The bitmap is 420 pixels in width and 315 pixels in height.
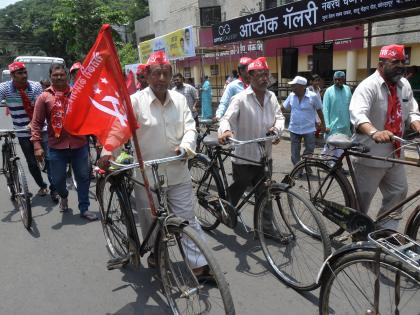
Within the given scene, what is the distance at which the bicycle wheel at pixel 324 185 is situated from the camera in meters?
3.53

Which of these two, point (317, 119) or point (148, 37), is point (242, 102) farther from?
point (148, 37)

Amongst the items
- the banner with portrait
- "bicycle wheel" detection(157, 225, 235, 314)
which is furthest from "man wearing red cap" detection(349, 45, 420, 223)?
the banner with portrait

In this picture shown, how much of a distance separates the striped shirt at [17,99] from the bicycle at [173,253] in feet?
9.72

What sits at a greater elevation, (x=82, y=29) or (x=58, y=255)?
(x=82, y=29)

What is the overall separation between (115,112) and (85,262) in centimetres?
193

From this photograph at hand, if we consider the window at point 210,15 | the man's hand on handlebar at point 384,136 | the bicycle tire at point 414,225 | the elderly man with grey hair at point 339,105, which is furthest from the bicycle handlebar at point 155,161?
the window at point 210,15

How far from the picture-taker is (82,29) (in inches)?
1133

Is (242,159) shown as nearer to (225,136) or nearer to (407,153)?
(225,136)

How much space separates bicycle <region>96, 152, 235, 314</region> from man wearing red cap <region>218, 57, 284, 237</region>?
39.4 inches

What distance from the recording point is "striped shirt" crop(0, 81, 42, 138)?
5461 mm

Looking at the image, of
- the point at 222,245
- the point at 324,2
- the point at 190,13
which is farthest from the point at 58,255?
the point at 190,13

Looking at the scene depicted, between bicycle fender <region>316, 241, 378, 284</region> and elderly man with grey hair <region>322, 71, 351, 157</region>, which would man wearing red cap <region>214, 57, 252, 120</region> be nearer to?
elderly man with grey hair <region>322, 71, 351, 157</region>

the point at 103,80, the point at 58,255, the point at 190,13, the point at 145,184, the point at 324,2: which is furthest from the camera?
the point at 190,13

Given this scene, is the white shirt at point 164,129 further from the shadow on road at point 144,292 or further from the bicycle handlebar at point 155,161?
the shadow on road at point 144,292
